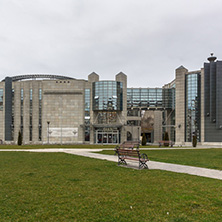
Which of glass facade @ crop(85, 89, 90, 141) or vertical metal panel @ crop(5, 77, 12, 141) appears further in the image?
vertical metal panel @ crop(5, 77, 12, 141)

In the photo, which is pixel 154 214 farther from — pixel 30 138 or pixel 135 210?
pixel 30 138

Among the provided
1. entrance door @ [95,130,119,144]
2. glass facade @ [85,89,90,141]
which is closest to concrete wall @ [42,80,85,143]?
glass facade @ [85,89,90,141]

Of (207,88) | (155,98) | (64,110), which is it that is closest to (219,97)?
(207,88)

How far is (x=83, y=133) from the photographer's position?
203 ft

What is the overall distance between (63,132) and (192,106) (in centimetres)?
3208

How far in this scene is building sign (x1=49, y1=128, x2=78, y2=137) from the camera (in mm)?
61531

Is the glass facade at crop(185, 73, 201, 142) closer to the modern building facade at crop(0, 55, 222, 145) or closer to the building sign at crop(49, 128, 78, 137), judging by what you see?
the modern building facade at crop(0, 55, 222, 145)

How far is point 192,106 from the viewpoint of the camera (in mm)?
55844

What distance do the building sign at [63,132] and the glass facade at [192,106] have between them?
27284 millimetres

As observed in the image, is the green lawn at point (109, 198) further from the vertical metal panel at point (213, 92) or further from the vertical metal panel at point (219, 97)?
the vertical metal panel at point (213, 92)

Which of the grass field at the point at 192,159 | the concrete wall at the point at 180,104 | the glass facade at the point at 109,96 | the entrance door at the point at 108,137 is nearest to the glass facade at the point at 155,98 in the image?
the concrete wall at the point at 180,104

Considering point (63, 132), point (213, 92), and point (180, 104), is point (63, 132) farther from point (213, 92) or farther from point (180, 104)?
point (213, 92)

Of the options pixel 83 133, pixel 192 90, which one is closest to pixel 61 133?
pixel 83 133

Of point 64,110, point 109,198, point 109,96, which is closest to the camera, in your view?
point 109,198
